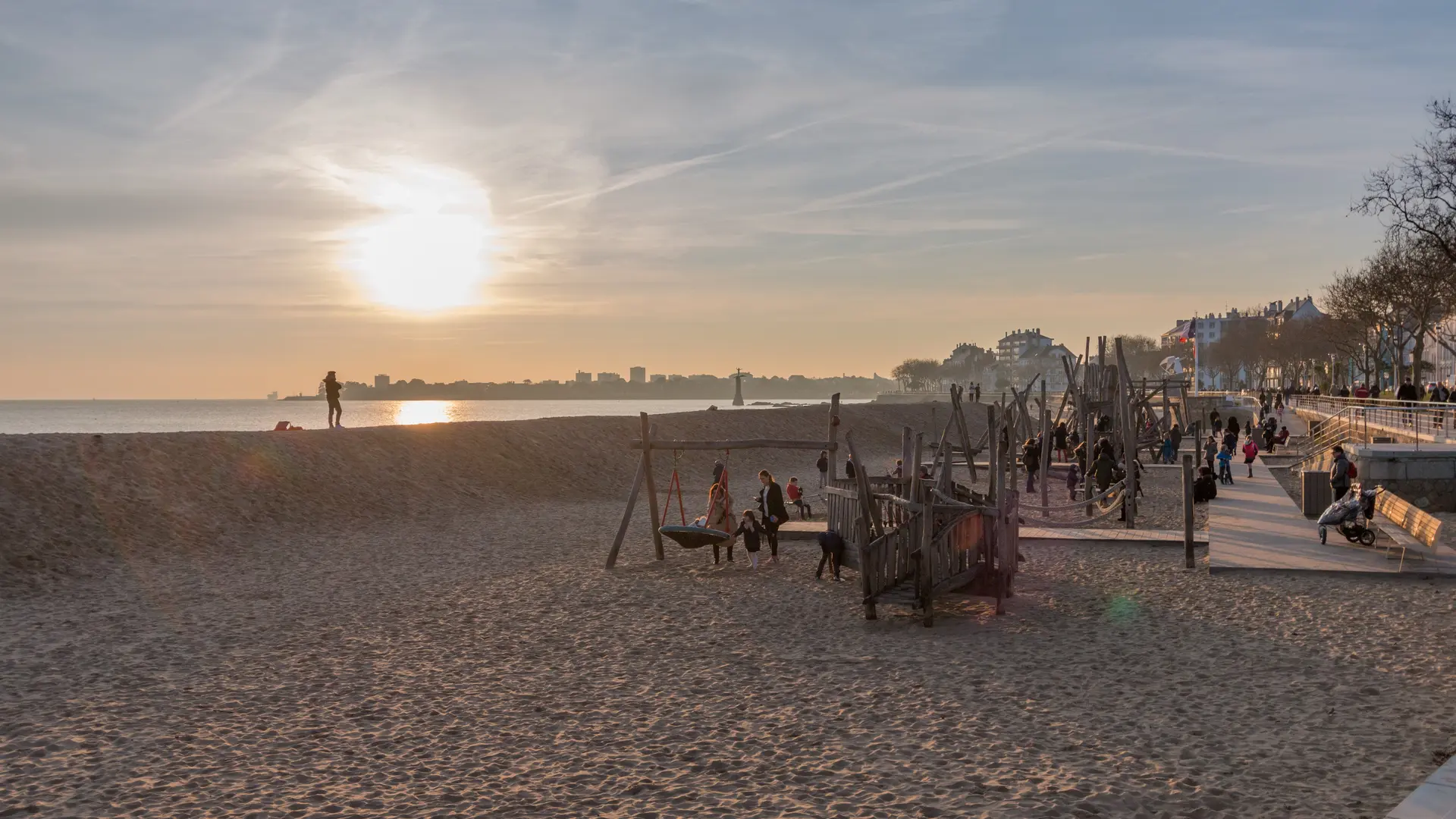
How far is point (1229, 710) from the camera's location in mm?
8828

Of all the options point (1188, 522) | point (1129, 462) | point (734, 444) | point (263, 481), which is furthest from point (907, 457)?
point (263, 481)

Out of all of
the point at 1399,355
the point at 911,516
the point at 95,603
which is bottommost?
the point at 95,603

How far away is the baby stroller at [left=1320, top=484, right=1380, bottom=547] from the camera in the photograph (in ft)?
56.4

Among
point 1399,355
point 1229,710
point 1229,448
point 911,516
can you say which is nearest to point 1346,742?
point 1229,710

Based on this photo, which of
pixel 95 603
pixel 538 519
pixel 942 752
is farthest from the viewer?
pixel 538 519

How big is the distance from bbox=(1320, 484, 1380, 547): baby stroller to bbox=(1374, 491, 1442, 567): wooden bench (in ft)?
1.42

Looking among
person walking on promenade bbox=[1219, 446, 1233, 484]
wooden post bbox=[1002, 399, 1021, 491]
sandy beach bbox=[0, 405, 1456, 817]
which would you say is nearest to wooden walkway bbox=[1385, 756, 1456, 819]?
sandy beach bbox=[0, 405, 1456, 817]

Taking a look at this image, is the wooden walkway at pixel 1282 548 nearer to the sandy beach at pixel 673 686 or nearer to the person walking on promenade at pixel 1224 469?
the sandy beach at pixel 673 686

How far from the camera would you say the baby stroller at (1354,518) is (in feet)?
56.4

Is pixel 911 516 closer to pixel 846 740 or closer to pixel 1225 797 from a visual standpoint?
pixel 846 740

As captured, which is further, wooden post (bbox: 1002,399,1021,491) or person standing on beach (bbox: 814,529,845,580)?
wooden post (bbox: 1002,399,1021,491)

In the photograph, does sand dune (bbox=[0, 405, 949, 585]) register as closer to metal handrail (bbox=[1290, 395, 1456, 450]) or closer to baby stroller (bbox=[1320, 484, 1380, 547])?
baby stroller (bbox=[1320, 484, 1380, 547])

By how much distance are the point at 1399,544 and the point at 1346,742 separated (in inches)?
388

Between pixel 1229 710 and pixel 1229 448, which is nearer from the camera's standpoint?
pixel 1229 710
